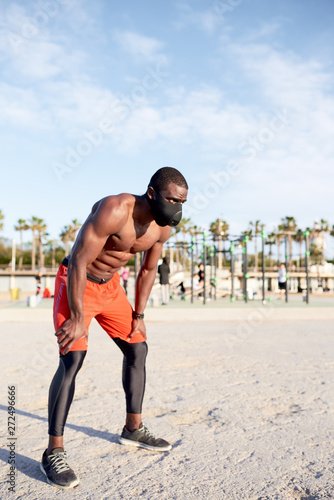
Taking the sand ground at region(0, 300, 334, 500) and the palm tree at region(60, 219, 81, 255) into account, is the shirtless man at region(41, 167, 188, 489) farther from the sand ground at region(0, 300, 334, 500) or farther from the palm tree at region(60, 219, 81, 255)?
the palm tree at region(60, 219, 81, 255)

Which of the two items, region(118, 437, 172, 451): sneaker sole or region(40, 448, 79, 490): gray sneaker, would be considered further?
region(118, 437, 172, 451): sneaker sole

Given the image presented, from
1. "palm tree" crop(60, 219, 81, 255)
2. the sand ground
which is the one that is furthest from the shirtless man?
"palm tree" crop(60, 219, 81, 255)

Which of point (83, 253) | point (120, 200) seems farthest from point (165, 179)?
point (83, 253)

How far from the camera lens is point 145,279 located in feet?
11.2

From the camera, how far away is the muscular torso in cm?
293

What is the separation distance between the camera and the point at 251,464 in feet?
9.30

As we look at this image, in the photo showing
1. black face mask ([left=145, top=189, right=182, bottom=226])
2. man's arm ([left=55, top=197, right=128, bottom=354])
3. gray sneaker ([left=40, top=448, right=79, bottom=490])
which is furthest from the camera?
black face mask ([left=145, top=189, right=182, bottom=226])

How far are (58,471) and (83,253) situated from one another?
1.30 m

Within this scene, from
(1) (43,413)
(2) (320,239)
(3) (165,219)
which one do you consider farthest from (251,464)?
(2) (320,239)

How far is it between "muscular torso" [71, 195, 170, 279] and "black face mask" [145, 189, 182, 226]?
0.13m

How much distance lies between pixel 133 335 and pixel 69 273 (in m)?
0.76

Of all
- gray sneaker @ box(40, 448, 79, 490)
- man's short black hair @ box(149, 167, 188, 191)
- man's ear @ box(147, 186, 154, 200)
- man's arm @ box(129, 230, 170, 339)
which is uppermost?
man's short black hair @ box(149, 167, 188, 191)

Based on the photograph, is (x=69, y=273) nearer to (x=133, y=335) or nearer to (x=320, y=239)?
(x=133, y=335)

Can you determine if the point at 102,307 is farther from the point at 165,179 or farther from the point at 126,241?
the point at 165,179
